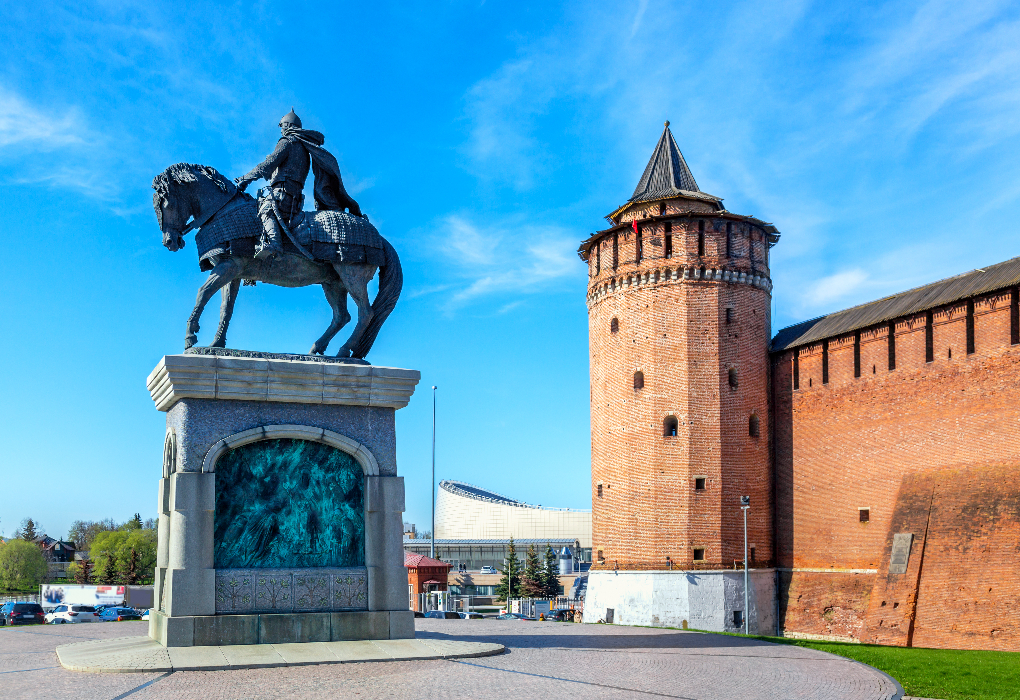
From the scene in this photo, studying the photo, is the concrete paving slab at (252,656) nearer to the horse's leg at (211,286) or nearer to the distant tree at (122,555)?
the horse's leg at (211,286)

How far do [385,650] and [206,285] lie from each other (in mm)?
5908

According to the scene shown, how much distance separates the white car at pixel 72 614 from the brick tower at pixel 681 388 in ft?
67.3

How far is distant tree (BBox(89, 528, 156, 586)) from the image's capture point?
252 feet

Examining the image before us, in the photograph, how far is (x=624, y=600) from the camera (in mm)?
37406

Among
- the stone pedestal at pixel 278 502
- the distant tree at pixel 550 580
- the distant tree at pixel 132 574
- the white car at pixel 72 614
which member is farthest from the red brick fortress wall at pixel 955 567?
the distant tree at pixel 132 574

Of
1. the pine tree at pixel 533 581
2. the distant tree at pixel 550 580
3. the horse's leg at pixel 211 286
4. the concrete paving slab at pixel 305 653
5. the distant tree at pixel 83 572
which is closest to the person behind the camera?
the concrete paving slab at pixel 305 653

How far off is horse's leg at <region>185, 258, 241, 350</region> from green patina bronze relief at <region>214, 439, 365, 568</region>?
6.70 feet

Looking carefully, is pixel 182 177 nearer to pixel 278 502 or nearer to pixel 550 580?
pixel 278 502

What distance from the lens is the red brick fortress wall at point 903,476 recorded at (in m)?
28.8

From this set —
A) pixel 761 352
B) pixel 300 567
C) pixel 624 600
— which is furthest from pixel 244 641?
pixel 761 352

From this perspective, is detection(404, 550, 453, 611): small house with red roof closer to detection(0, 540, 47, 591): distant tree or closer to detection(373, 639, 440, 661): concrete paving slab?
detection(0, 540, 47, 591): distant tree

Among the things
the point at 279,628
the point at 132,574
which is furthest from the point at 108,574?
the point at 279,628

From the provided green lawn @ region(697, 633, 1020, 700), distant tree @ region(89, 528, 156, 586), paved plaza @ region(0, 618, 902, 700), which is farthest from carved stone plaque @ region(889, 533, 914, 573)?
distant tree @ region(89, 528, 156, 586)

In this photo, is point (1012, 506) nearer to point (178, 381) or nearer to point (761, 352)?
point (761, 352)
